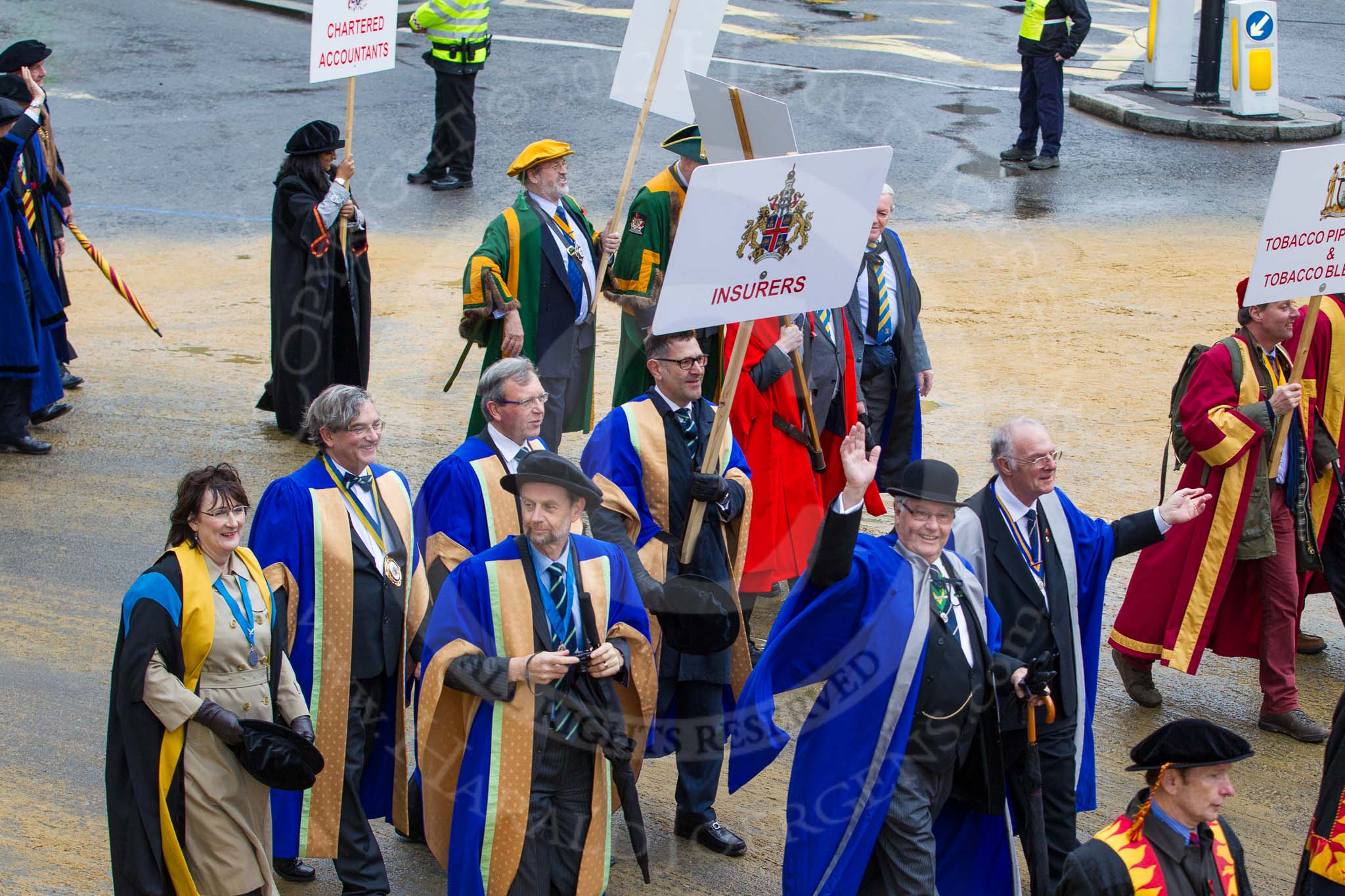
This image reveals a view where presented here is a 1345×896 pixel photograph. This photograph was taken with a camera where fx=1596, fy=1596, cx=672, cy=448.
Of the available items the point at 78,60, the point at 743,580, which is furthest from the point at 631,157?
the point at 78,60

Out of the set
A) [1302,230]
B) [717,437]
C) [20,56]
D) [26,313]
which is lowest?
[26,313]

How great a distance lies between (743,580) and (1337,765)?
301 centimetres

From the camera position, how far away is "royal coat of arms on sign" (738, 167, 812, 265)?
5219mm

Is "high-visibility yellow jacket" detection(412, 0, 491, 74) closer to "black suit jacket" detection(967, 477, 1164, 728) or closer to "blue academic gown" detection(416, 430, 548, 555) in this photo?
"blue academic gown" detection(416, 430, 548, 555)

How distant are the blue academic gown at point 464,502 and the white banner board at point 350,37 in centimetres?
351

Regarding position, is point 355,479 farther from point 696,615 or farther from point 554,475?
point 696,615

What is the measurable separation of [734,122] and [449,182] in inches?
338

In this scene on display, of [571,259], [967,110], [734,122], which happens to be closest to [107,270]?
[571,259]

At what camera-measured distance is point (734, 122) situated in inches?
236

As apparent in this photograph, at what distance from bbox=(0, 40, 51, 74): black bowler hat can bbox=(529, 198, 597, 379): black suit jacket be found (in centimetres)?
365

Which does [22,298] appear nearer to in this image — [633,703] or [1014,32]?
[633,703]

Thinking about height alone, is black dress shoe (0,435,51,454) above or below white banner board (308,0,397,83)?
below

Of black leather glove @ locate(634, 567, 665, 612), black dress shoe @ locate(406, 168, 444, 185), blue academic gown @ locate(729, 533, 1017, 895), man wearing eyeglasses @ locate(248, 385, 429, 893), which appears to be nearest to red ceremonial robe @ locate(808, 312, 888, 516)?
black leather glove @ locate(634, 567, 665, 612)

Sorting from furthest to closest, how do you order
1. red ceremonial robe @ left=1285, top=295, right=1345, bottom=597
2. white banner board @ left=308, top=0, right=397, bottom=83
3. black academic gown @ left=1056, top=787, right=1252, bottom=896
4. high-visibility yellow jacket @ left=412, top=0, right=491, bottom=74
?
high-visibility yellow jacket @ left=412, top=0, right=491, bottom=74
white banner board @ left=308, top=0, right=397, bottom=83
red ceremonial robe @ left=1285, top=295, right=1345, bottom=597
black academic gown @ left=1056, top=787, right=1252, bottom=896
